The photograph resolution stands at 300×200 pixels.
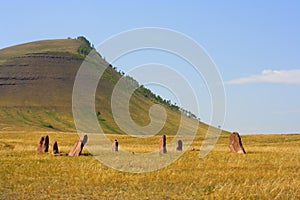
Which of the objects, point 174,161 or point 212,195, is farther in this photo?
point 174,161

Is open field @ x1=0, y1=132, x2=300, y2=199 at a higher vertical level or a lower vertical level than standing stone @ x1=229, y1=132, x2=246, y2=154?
lower

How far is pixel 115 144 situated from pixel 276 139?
33.7m

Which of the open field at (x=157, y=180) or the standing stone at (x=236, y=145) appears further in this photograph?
the standing stone at (x=236, y=145)

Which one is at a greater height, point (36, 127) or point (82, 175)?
point (36, 127)

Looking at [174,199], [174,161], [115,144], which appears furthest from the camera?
[115,144]

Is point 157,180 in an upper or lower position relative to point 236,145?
lower

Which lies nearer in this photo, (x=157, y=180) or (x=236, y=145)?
(x=157, y=180)

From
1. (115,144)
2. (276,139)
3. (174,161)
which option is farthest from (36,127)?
(174,161)

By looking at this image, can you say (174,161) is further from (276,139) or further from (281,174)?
(276,139)

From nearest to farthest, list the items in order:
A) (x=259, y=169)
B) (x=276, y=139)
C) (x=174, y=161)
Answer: (x=259, y=169)
(x=174, y=161)
(x=276, y=139)

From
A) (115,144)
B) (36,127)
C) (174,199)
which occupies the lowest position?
(174,199)

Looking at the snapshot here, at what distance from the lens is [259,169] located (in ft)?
87.3

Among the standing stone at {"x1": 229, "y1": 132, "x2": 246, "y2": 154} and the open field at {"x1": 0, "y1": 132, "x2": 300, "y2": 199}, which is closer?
the open field at {"x1": 0, "y1": 132, "x2": 300, "y2": 199}

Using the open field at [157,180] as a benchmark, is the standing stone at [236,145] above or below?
above
